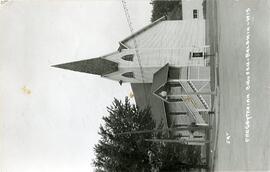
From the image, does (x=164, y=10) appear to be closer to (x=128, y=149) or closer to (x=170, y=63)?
(x=170, y=63)

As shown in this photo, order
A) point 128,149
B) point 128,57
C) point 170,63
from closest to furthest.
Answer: point 128,149 < point 170,63 < point 128,57

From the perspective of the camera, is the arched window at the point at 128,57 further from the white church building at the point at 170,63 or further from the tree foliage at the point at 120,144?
the tree foliage at the point at 120,144

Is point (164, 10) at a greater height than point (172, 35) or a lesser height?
greater

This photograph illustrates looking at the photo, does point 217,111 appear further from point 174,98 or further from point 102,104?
point 174,98

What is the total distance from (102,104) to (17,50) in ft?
23.5

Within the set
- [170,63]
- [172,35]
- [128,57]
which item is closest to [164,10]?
[172,35]

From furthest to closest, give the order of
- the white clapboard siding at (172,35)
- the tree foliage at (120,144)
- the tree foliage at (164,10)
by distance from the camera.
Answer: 1. the tree foliage at (164,10)
2. the white clapboard siding at (172,35)
3. the tree foliage at (120,144)

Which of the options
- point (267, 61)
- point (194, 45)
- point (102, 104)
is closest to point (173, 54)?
point (194, 45)

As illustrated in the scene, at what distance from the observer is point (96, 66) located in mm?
30812

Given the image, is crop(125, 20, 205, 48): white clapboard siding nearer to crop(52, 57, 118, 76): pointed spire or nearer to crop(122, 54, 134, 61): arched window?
crop(122, 54, 134, 61): arched window

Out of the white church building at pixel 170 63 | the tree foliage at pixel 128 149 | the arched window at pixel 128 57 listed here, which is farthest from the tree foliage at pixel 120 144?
the arched window at pixel 128 57

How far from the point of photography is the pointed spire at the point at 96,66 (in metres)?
28.1

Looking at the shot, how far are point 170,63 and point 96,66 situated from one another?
20.0 feet

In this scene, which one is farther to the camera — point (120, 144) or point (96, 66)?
point (96, 66)
